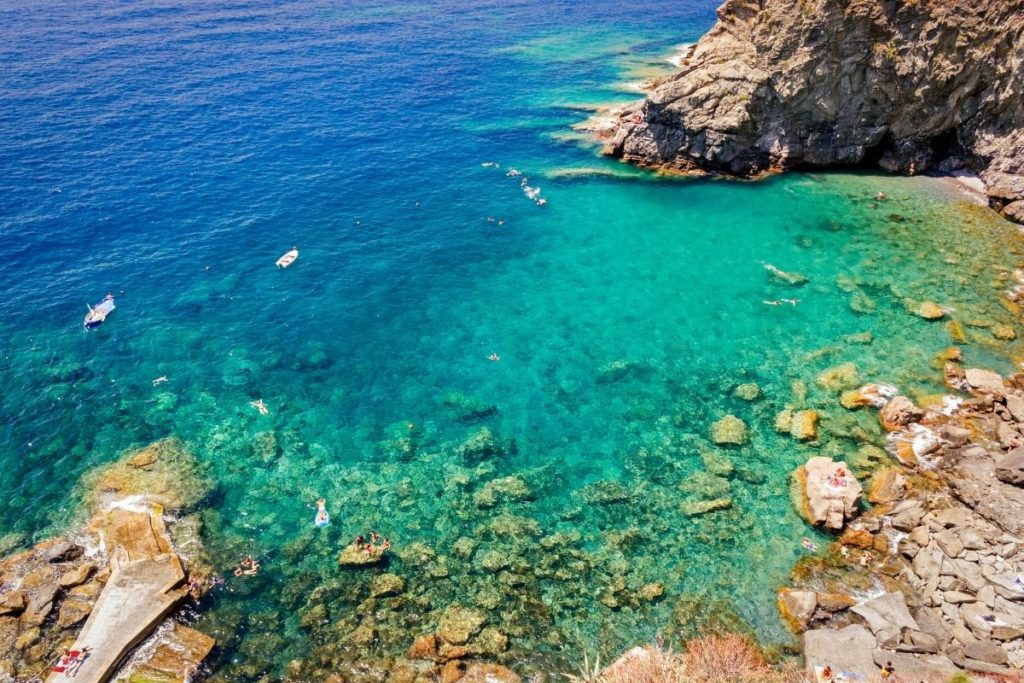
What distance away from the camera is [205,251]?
2066 inches

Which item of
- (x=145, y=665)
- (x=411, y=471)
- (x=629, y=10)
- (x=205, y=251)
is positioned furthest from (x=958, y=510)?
(x=629, y=10)

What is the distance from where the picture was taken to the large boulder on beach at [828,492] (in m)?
28.4

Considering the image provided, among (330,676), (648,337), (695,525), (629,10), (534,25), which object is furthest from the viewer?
(629,10)

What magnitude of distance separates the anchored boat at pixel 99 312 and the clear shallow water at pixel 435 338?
130 centimetres

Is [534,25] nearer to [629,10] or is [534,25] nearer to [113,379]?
[629,10]

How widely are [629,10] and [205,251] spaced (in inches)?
4877

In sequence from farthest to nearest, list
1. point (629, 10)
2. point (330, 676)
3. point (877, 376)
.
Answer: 1. point (629, 10)
2. point (877, 376)
3. point (330, 676)

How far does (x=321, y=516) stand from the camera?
99.9 feet

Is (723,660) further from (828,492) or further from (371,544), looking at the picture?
(371,544)

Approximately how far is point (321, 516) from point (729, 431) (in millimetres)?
23720

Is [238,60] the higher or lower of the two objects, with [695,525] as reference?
higher

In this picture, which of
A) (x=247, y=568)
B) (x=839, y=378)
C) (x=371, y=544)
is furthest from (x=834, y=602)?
(x=247, y=568)

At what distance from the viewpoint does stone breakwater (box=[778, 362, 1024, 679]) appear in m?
22.5

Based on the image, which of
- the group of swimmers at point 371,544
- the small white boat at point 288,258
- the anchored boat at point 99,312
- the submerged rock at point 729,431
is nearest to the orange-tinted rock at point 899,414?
the submerged rock at point 729,431
